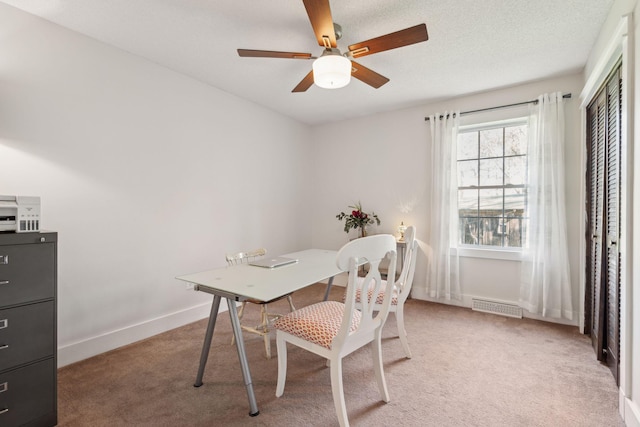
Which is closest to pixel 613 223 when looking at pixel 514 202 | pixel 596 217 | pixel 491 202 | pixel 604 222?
pixel 604 222

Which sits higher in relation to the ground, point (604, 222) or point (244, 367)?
point (604, 222)

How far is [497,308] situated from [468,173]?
5.26 feet

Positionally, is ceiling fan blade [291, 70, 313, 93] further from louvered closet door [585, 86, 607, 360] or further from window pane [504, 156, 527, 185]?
window pane [504, 156, 527, 185]

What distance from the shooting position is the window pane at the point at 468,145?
363cm

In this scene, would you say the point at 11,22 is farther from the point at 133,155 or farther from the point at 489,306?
the point at 489,306

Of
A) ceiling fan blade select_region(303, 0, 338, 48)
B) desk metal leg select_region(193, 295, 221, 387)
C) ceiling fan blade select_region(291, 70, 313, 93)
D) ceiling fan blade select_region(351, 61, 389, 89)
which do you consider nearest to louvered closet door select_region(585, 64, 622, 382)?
ceiling fan blade select_region(351, 61, 389, 89)

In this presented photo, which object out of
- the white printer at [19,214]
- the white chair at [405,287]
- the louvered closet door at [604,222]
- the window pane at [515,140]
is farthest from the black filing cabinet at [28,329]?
the window pane at [515,140]

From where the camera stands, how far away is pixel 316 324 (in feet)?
5.69

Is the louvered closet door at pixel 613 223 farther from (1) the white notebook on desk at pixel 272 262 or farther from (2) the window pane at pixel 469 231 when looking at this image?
(1) the white notebook on desk at pixel 272 262

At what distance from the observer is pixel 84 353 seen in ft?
7.59

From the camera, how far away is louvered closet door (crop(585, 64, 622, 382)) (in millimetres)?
1992

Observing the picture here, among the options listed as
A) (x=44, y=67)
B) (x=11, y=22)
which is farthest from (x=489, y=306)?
(x=11, y=22)

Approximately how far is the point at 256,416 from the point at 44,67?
278 centimetres

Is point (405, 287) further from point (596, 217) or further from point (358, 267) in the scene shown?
point (596, 217)
